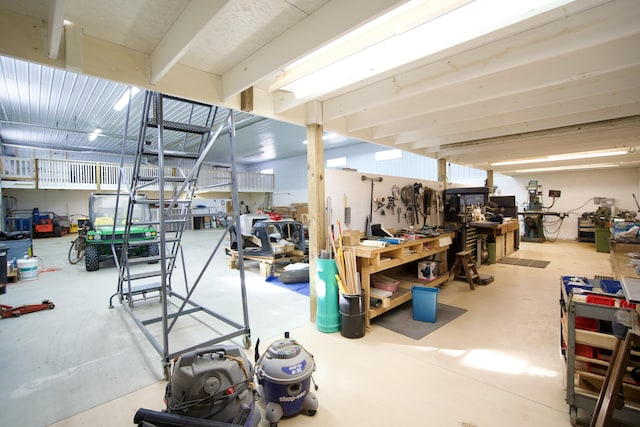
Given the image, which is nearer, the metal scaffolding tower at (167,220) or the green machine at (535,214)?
the metal scaffolding tower at (167,220)

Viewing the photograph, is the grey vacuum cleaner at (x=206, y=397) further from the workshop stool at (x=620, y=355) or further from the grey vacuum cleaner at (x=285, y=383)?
the workshop stool at (x=620, y=355)

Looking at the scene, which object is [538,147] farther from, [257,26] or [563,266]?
[257,26]

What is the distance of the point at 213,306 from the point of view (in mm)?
4004

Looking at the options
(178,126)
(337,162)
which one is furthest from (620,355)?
(337,162)

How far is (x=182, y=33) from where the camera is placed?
68.8 inches

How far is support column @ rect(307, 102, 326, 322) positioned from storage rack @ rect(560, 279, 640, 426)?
226 centimetres

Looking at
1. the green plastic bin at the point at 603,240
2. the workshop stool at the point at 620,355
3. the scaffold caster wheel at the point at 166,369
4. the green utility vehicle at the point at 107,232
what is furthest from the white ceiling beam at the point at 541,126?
the green utility vehicle at the point at 107,232

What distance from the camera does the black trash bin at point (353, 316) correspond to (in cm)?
295

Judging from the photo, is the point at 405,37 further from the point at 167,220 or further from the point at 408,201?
the point at 408,201

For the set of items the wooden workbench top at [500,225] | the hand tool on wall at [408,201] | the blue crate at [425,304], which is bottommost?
the blue crate at [425,304]

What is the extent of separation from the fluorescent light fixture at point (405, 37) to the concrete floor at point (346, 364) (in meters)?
2.49

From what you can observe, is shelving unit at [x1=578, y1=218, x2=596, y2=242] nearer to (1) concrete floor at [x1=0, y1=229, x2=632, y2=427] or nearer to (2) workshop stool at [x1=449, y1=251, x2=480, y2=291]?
(1) concrete floor at [x1=0, y1=229, x2=632, y2=427]

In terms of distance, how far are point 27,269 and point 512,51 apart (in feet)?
27.2

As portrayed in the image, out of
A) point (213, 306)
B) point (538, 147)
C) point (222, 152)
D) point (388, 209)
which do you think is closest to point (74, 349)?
point (213, 306)
